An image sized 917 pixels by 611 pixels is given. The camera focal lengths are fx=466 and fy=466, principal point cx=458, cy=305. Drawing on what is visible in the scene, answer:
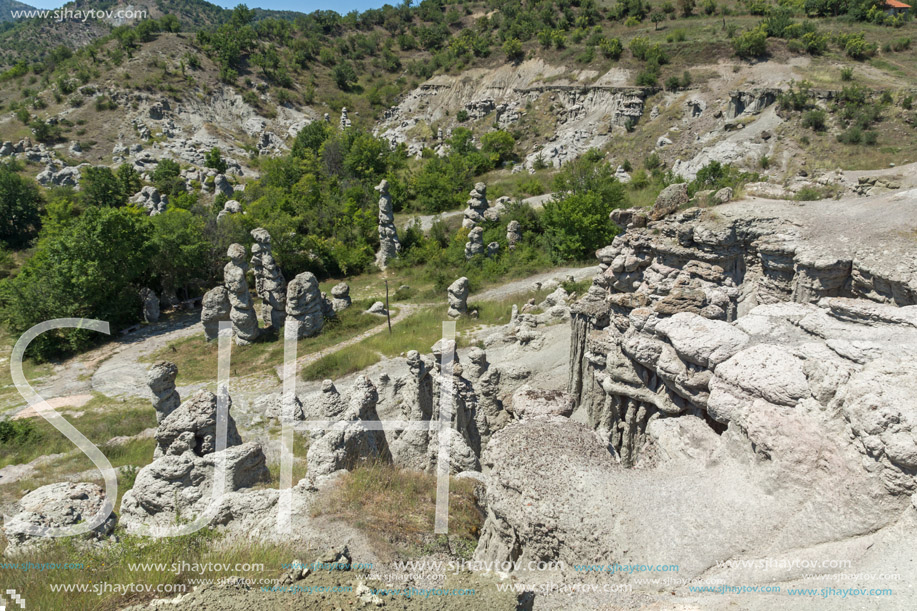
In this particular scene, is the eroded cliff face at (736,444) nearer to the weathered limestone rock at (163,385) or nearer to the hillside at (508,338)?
the hillside at (508,338)

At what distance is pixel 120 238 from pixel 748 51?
53.4m

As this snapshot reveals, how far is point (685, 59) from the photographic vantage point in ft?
155

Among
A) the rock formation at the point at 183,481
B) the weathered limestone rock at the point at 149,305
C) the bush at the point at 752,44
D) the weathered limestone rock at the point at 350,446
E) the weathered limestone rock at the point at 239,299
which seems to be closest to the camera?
the rock formation at the point at 183,481

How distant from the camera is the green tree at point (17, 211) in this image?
39125 millimetres

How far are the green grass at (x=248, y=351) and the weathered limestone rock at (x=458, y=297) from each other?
12.9 feet

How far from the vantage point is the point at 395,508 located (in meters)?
6.44

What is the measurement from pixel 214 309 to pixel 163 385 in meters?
11.5

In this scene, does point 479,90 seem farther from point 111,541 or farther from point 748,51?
point 111,541

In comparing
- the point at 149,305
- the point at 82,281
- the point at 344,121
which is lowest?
the point at 149,305

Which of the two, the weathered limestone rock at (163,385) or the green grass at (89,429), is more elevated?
the weathered limestone rock at (163,385)

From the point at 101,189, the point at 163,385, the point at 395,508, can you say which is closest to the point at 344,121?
the point at 101,189

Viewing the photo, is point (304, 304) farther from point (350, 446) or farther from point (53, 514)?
point (53, 514)

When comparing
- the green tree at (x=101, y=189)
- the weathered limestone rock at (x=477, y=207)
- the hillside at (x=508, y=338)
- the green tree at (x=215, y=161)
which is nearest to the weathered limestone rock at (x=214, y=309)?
the hillside at (x=508, y=338)

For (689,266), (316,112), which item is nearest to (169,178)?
(316,112)
